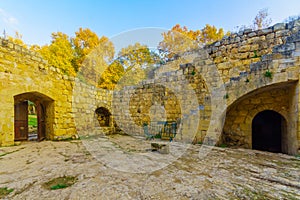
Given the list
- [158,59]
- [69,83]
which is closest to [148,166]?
[69,83]

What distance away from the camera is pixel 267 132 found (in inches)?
248

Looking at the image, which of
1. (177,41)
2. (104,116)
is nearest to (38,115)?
(104,116)

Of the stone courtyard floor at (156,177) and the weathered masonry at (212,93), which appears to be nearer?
the stone courtyard floor at (156,177)

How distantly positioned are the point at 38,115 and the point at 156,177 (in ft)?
20.4

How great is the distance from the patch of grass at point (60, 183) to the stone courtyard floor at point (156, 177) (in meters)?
0.07

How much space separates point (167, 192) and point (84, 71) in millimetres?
14790

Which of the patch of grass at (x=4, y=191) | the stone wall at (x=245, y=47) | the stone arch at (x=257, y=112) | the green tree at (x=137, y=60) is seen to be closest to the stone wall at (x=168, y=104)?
the stone wall at (x=245, y=47)

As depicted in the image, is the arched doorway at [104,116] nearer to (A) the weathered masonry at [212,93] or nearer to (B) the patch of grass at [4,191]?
(A) the weathered masonry at [212,93]

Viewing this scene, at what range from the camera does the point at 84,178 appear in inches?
89.8

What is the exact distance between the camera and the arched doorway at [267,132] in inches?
234

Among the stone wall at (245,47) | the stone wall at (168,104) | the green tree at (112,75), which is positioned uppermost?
the green tree at (112,75)

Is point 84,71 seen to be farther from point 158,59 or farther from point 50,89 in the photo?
point 50,89

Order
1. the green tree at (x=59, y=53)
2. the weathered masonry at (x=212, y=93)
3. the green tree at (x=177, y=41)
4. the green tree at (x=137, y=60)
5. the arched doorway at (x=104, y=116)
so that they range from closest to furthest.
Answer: the weathered masonry at (x=212, y=93) < the arched doorway at (x=104, y=116) < the green tree at (x=59, y=53) < the green tree at (x=177, y=41) < the green tree at (x=137, y=60)

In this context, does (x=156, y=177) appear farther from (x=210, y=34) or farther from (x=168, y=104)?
(x=210, y=34)
